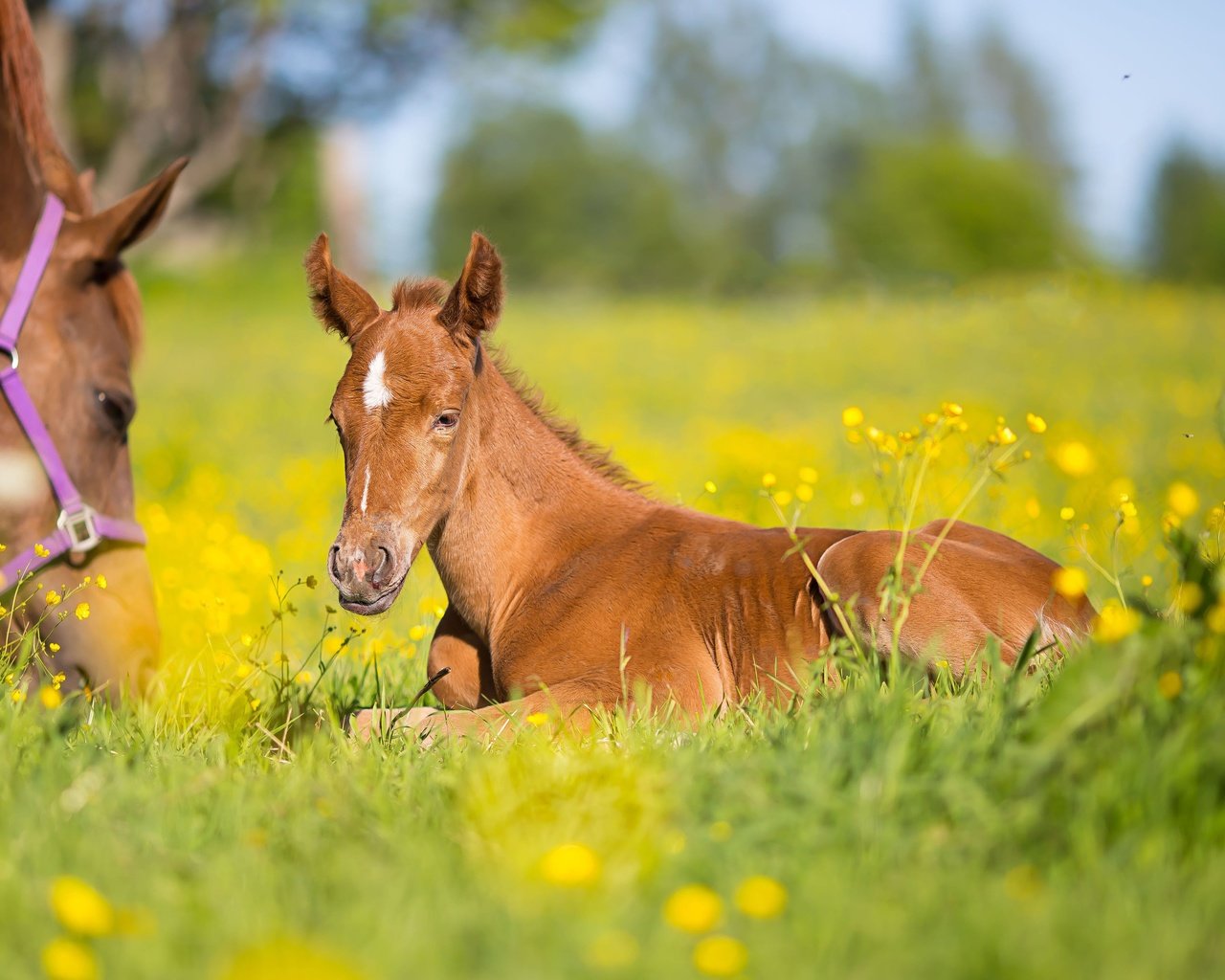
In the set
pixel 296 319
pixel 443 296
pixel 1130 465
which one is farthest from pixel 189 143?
pixel 443 296

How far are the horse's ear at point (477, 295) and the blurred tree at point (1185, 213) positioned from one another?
39299 mm

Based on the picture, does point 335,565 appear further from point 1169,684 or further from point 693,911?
point 1169,684

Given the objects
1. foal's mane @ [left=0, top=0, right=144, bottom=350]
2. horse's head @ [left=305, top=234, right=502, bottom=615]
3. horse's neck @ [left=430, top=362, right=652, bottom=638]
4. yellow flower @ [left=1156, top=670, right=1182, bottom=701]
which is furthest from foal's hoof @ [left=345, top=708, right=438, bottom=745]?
yellow flower @ [left=1156, top=670, right=1182, bottom=701]

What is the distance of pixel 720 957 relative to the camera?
1.83m

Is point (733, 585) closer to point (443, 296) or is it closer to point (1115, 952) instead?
point (443, 296)

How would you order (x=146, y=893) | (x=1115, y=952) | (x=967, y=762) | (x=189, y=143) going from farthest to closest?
(x=189, y=143), (x=967, y=762), (x=146, y=893), (x=1115, y=952)

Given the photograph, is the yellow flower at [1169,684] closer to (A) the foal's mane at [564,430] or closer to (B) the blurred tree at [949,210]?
(A) the foal's mane at [564,430]

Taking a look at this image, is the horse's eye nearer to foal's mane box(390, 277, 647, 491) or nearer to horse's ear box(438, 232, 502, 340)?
horse's ear box(438, 232, 502, 340)

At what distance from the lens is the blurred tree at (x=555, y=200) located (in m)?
53.8

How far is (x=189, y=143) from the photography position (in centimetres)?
2650

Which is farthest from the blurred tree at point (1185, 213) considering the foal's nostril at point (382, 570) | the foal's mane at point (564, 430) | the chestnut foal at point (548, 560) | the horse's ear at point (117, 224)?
the foal's nostril at point (382, 570)

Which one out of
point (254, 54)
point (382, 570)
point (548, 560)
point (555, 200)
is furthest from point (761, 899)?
point (555, 200)

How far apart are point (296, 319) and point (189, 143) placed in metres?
7.58

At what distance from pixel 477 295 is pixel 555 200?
5213 centimetres
